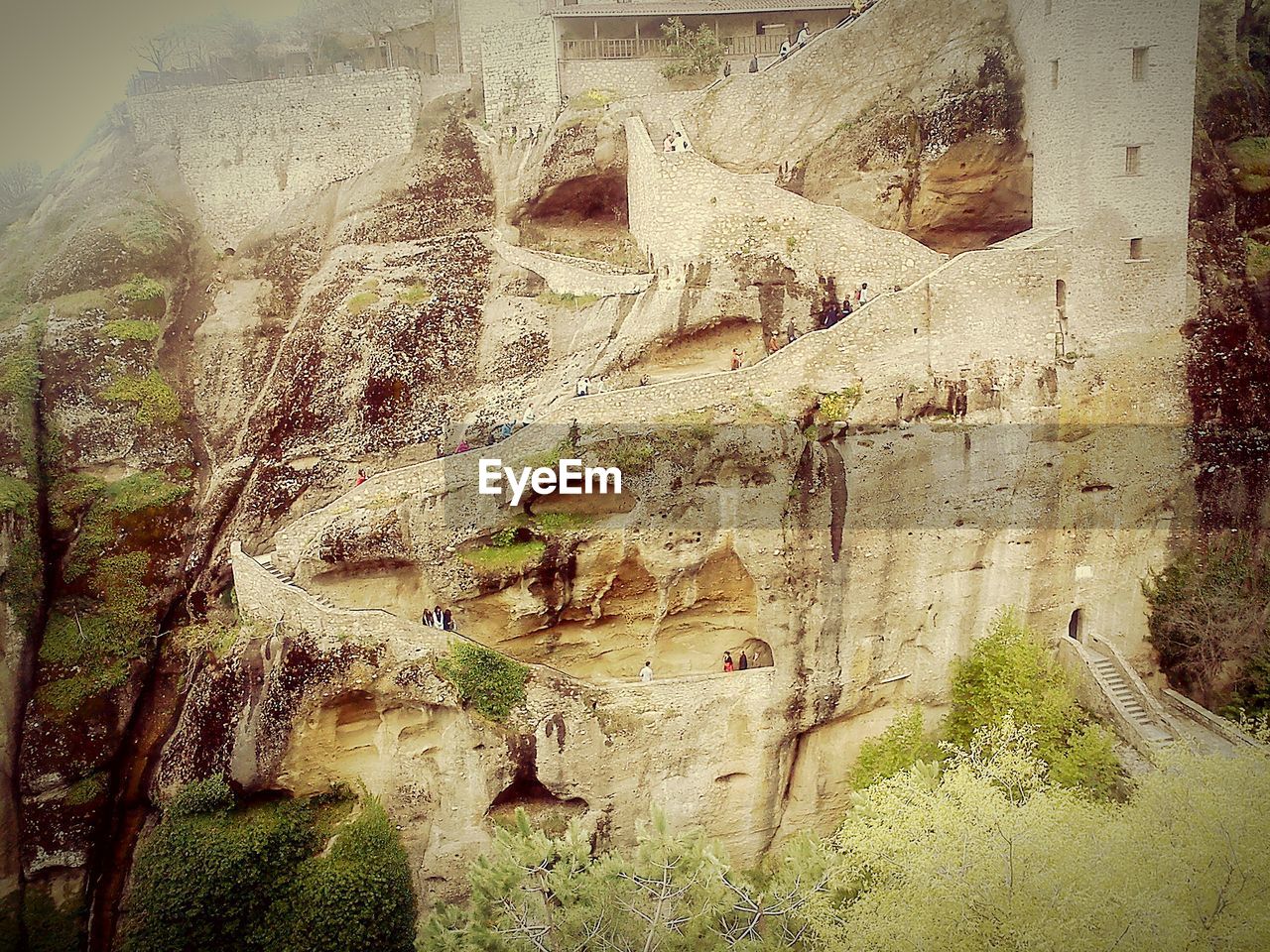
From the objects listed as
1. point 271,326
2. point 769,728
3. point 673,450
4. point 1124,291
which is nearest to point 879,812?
point 769,728

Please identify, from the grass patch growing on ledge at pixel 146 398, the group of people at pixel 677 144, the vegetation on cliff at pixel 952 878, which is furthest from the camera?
the grass patch growing on ledge at pixel 146 398

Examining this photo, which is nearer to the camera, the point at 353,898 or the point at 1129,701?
the point at 353,898

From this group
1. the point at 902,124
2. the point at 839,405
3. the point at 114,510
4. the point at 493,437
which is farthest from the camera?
the point at 902,124

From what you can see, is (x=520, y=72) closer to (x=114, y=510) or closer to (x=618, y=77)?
(x=618, y=77)

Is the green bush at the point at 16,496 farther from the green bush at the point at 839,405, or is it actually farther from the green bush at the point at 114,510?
the green bush at the point at 839,405

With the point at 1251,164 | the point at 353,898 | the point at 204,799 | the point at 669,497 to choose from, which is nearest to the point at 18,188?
the point at 204,799

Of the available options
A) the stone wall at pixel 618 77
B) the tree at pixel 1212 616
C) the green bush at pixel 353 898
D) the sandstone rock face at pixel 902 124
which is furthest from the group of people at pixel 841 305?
→ the green bush at pixel 353 898
